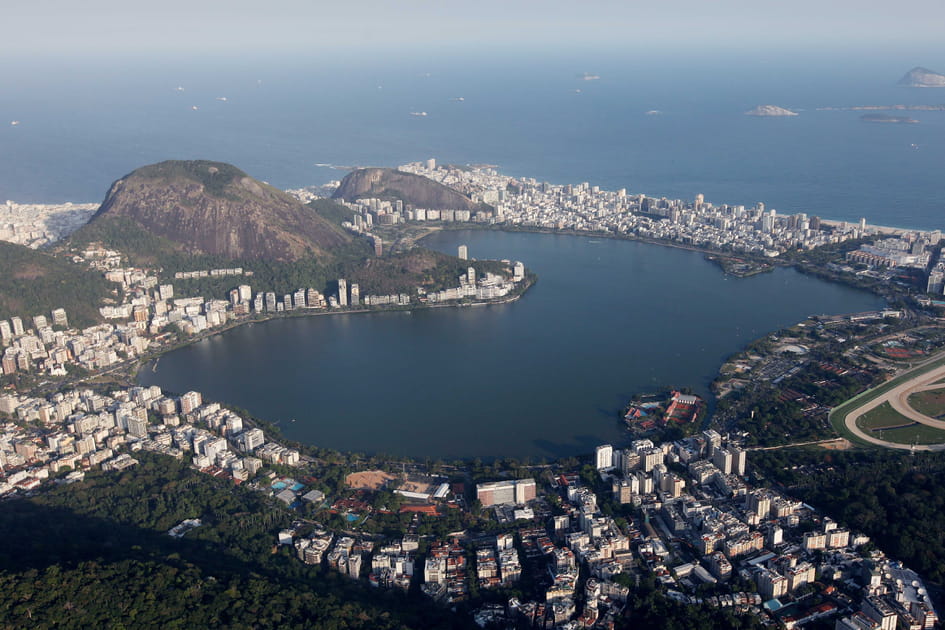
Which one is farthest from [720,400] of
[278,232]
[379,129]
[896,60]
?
[896,60]

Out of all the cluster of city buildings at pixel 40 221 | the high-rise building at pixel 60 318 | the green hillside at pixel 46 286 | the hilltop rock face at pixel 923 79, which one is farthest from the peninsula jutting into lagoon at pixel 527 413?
the hilltop rock face at pixel 923 79

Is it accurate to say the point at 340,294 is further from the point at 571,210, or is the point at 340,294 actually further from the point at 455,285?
the point at 571,210

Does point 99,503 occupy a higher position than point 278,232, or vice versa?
point 278,232

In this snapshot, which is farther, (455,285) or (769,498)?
(455,285)

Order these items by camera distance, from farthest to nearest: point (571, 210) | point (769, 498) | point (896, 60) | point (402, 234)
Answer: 1. point (896, 60)
2. point (571, 210)
3. point (402, 234)
4. point (769, 498)

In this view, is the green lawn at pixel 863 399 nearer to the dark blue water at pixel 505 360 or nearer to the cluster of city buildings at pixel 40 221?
the dark blue water at pixel 505 360

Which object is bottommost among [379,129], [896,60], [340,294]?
[340,294]

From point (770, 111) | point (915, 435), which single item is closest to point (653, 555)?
point (915, 435)
